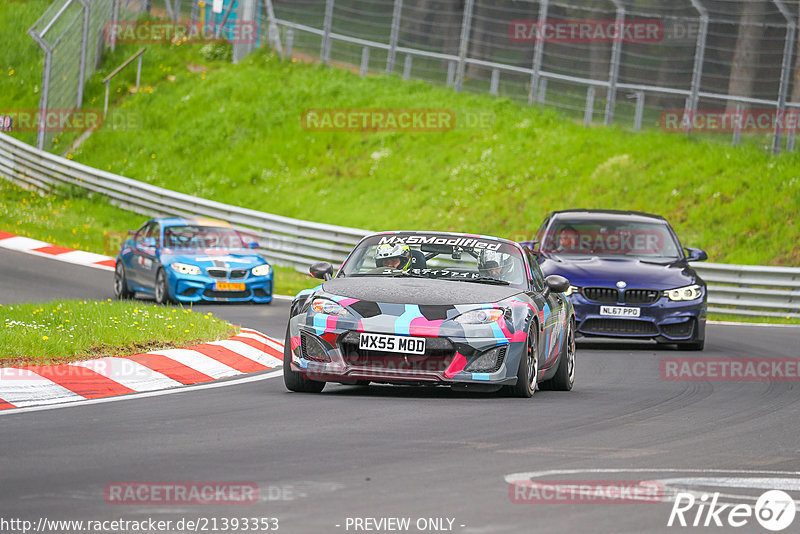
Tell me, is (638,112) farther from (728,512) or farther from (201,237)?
(728,512)

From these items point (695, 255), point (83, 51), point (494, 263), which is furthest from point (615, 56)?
point (494, 263)

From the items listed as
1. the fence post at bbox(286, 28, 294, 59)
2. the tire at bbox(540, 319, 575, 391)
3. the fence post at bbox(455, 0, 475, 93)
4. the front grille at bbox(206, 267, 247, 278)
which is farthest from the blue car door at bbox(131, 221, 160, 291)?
the fence post at bbox(286, 28, 294, 59)

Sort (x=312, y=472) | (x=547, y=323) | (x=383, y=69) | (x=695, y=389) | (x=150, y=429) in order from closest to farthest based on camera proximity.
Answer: (x=312, y=472), (x=150, y=429), (x=547, y=323), (x=695, y=389), (x=383, y=69)

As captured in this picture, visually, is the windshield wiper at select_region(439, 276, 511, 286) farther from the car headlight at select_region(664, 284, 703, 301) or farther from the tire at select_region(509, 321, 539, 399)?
the car headlight at select_region(664, 284, 703, 301)

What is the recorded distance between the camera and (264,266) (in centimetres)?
2036

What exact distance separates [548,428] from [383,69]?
95.0 ft

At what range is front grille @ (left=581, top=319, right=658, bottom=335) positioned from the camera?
15109 mm

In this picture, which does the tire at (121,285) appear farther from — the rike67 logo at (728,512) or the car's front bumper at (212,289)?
the rike67 logo at (728,512)

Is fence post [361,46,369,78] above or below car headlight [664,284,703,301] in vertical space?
above

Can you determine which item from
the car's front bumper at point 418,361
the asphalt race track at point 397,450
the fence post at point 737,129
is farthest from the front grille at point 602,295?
the fence post at point 737,129

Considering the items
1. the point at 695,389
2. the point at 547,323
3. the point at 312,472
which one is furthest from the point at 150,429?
the point at 695,389

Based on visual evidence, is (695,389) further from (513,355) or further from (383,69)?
(383,69)

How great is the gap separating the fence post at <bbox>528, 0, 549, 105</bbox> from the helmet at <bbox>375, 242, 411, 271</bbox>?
65.7 feet

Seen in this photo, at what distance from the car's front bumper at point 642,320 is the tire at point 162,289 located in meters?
6.89
